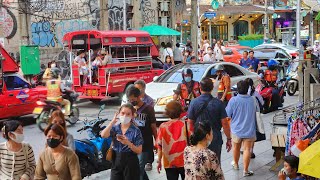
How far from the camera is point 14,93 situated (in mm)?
13883

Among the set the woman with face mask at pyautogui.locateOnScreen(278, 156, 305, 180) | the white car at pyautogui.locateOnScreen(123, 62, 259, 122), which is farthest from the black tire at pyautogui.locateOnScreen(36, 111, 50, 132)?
the woman with face mask at pyautogui.locateOnScreen(278, 156, 305, 180)

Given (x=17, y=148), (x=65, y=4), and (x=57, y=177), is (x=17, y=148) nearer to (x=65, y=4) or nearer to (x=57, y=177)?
(x=57, y=177)

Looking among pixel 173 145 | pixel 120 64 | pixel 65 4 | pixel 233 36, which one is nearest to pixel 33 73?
pixel 120 64

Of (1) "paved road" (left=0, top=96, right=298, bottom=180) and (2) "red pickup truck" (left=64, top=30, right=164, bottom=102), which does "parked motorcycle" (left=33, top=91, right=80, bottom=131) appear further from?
(2) "red pickup truck" (left=64, top=30, right=164, bottom=102)

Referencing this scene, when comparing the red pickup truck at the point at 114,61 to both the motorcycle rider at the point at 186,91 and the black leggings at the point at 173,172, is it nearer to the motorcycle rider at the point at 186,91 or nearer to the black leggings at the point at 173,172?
the motorcycle rider at the point at 186,91

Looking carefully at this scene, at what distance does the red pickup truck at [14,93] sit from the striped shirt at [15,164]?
805cm

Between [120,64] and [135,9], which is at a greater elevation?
[135,9]

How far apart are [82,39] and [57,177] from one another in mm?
13664

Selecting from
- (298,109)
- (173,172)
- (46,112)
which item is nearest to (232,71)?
(46,112)

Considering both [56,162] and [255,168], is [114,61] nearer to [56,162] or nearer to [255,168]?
[255,168]

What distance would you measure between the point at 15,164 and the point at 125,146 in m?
1.23

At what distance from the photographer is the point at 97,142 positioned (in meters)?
9.09

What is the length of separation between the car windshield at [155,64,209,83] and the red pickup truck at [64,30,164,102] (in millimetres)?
2826

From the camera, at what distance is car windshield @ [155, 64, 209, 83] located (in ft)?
47.8
